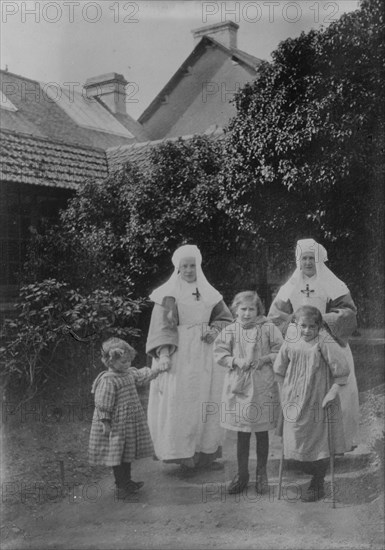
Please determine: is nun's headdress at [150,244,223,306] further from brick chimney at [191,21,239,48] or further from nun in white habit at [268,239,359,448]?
brick chimney at [191,21,239,48]

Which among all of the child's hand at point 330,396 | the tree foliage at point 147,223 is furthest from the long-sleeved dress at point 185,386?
the tree foliage at point 147,223

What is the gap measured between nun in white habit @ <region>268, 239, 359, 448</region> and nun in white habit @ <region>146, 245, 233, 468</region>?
0.48 m

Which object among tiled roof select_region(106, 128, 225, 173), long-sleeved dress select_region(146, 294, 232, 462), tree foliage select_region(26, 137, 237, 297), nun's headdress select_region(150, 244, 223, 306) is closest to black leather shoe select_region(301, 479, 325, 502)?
long-sleeved dress select_region(146, 294, 232, 462)

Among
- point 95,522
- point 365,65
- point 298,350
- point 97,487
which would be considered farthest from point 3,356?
point 365,65

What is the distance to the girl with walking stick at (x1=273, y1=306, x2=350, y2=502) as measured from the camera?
4.11 m

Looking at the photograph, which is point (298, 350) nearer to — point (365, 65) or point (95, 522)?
point (95, 522)

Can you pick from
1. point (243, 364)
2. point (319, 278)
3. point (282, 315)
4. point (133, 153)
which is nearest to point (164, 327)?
point (243, 364)

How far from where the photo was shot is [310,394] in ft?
13.5

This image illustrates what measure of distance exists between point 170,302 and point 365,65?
3.22 metres

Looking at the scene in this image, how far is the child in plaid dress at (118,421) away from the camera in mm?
4188

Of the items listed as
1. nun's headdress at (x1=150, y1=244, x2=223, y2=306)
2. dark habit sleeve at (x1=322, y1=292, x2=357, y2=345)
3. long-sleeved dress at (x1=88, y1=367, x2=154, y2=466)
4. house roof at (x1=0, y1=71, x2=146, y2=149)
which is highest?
house roof at (x1=0, y1=71, x2=146, y2=149)

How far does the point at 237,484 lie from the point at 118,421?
92cm

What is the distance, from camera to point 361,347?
6.99 m

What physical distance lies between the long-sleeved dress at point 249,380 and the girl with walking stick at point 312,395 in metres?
0.10
